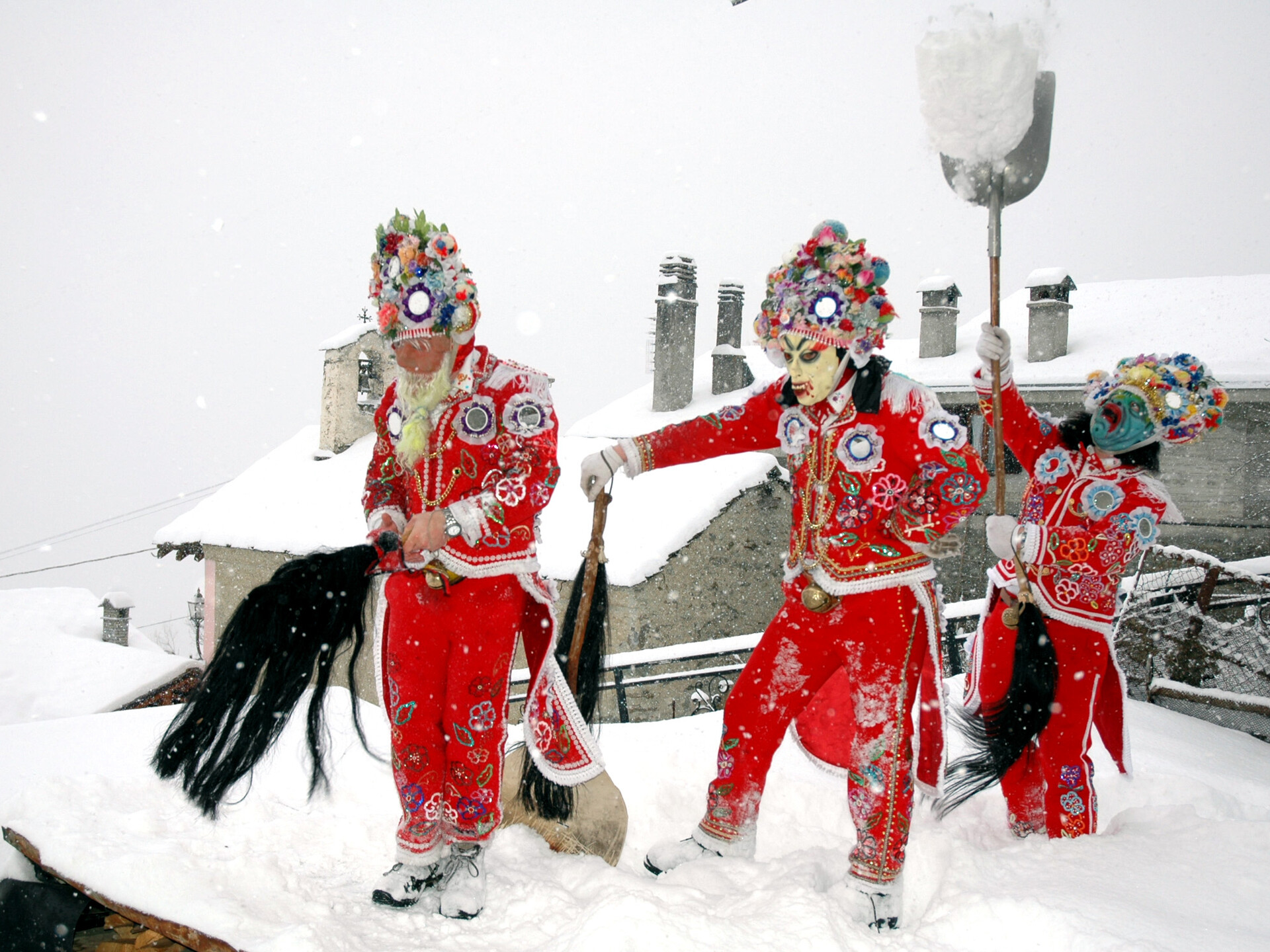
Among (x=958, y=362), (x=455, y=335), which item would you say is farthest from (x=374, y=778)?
(x=958, y=362)

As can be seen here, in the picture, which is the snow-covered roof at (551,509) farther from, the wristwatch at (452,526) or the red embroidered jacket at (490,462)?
the wristwatch at (452,526)

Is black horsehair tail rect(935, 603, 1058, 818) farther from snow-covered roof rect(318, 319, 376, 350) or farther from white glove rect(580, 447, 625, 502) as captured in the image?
snow-covered roof rect(318, 319, 376, 350)

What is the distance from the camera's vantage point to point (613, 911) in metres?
2.37

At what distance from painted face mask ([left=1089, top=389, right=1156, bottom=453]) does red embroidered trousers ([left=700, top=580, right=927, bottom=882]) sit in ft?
3.27

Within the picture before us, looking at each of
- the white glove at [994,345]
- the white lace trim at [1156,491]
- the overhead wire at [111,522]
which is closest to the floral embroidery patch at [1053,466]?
the white lace trim at [1156,491]

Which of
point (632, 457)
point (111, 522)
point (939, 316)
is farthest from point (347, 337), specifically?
point (111, 522)

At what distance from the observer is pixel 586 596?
118 inches

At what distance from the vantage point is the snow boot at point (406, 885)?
8.48ft

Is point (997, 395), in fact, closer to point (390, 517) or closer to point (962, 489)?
point (962, 489)

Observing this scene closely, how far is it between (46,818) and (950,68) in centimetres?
384

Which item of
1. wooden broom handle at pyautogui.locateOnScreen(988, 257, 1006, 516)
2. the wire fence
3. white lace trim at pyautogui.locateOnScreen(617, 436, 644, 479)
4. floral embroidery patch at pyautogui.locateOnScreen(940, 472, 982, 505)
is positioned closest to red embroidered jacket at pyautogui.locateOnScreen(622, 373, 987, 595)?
floral embroidery patch at pyautogui.locateOnScreen(940, 472, 982, 505)

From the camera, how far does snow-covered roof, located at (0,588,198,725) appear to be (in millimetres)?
14125

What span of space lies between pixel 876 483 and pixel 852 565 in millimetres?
261

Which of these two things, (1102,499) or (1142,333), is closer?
(1102,499)
